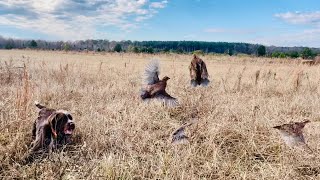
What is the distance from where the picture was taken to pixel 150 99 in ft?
15.1

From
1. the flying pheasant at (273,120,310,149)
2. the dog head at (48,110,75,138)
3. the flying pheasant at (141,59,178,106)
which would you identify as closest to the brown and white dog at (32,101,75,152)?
the dog head at (48,110,75,138)

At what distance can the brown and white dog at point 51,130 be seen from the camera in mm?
2957

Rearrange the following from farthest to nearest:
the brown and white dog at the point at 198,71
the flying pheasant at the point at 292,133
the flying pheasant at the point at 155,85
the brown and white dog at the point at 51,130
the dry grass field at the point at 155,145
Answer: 1. the brown and white dog at the point at 198,71
2. the flying pheasant at the point at 155,85
3. the flying pheasant at the point at 292,133
4. the brown and white dog at the point at 51,130
5. the dry grass field at the point at 155,145

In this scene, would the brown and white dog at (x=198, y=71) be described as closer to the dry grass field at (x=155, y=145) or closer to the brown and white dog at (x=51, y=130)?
the dry grass field at (x=155, y=145)

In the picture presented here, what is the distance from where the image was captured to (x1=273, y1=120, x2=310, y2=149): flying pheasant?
3.23m

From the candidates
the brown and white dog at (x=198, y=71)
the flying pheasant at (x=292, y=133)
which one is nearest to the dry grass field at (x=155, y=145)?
the flying pheasant at (x=292, y=133)

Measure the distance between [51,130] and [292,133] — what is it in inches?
91.2

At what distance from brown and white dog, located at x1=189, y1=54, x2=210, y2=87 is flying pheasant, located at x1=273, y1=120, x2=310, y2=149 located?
2.75m

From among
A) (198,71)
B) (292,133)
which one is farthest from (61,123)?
(198,71)

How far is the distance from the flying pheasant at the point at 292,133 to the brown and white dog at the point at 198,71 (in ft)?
9.04

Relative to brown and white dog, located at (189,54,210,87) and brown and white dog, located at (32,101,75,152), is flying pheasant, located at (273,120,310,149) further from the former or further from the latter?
brown and white dog, located at (189,54,210,87)

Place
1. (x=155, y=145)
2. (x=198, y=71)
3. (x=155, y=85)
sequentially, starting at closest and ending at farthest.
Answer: (x=155, y=145), (x=155, y=85), (x=198, y=71)

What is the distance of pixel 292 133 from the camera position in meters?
3.29

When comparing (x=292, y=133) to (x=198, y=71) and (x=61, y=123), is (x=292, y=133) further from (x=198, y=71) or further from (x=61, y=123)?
(x=198, y=71)
